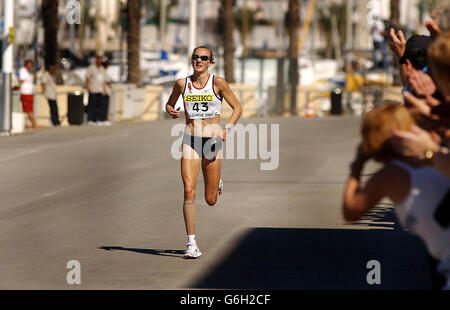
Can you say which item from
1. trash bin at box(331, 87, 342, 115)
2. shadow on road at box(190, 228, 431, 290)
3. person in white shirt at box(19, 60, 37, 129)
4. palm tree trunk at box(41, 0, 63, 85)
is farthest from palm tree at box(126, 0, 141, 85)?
shadow on road at box(190, 228, 431, 290)

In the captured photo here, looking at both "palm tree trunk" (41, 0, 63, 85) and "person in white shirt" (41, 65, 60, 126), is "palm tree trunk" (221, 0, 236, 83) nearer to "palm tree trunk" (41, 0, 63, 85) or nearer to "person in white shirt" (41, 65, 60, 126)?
"palm tree trunk" (41, 0, 63, 85)

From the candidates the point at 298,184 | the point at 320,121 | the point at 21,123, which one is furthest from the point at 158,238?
the point at 320,121

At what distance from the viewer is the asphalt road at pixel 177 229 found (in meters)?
9.42

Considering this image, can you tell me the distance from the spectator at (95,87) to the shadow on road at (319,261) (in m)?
21.0

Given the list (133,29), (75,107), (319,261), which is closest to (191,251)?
(319,261)

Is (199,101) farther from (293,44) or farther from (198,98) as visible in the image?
(293,44)

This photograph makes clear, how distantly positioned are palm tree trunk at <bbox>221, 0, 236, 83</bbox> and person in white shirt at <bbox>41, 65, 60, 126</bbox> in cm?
1857

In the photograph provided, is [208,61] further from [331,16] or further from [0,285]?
[331,16]

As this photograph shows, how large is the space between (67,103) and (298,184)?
1697 cm

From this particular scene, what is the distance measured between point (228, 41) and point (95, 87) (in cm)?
1938

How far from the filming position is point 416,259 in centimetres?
1041

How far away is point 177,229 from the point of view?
496 inches

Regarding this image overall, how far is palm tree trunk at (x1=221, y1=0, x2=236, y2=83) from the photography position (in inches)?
2009

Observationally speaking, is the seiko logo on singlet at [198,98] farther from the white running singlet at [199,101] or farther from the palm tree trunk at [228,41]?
the palm tree trunk at [228,41]
